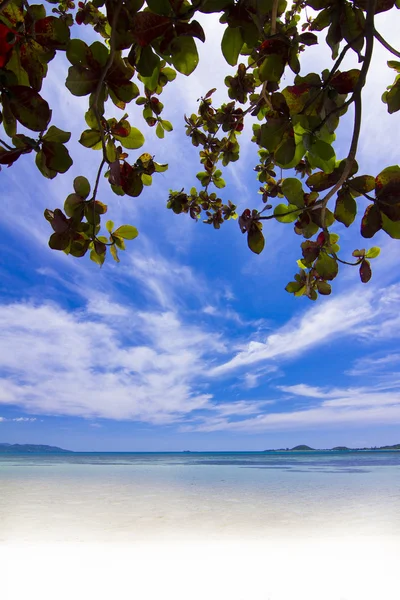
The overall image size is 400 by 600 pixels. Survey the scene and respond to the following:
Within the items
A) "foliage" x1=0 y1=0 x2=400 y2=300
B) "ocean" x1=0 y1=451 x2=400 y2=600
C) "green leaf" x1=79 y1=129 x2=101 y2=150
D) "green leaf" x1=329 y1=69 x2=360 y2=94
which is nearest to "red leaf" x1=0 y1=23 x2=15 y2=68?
"foliage" x1=0 y1=0 x2=400 y2=300

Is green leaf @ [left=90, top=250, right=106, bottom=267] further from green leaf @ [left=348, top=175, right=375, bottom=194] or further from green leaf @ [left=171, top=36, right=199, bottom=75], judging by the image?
green leaf @ [left=348, top=175, right=375, bottom=194]

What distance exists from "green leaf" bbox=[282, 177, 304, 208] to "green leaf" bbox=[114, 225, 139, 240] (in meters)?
0.41

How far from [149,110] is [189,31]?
0.78 m

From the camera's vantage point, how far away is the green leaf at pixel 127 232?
100 cm

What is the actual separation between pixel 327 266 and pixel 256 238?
8.2 inches

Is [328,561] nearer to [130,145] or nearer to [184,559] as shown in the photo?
[184,559]

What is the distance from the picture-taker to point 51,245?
857 mm

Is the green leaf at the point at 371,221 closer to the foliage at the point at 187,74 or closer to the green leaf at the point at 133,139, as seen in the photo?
the foliage at the point at 187,74

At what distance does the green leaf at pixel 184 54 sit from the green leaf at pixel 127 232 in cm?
44

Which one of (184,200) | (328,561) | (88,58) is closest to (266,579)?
(328,561)

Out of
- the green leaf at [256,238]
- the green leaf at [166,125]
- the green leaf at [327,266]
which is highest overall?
the green leaf at [166,125]

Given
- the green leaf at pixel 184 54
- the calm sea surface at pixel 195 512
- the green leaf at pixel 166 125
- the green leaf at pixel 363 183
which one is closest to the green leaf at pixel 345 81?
the green leaf at pixel 363 183

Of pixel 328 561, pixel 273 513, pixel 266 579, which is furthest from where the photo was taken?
pixel 273 513

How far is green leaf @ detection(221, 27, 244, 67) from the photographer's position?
2.19 feet
